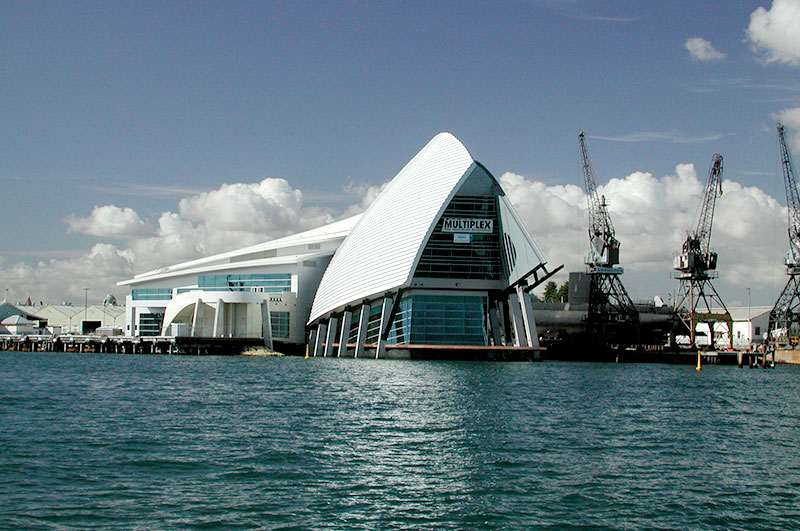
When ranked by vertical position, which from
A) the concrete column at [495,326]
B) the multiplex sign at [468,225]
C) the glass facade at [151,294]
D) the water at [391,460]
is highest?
the multiplex sign at [468,225]

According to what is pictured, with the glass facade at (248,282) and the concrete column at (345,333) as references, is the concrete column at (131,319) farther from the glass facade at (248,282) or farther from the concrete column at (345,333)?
the concrete column at (345,333)

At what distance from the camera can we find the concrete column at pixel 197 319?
359ft

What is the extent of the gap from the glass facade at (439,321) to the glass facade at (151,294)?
47.5m

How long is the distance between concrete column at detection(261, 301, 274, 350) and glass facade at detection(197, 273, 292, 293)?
3.67 metres

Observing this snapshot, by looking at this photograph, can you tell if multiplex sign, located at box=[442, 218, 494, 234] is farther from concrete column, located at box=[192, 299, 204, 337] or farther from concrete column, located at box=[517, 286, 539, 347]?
concrete column, located at box=[192, 299, 204, 337]

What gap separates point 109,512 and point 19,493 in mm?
2770

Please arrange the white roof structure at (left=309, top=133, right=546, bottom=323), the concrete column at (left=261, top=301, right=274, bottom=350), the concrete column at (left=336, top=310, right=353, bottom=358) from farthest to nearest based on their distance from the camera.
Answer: the concrete column at (left=261, top=301, right=274, bottom=350), the concrete column at (left=336, top=310, right=353, bottom=358), the white roof structure at (left=309, top=133, right=546, bottom=323)

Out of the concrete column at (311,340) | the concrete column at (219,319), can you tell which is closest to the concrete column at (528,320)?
the concrete column at (311,340)

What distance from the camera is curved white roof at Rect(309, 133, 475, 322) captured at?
84000 millimetres

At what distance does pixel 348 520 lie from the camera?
17.7 metres

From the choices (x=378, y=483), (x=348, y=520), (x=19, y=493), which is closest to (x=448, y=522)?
(x=348, y=520)

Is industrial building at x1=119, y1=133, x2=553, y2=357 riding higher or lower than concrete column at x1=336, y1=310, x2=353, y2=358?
higher

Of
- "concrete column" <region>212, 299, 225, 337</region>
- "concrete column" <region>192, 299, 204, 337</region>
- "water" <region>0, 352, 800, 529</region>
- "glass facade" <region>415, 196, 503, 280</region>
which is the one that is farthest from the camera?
"concrete column" <region>192, 299, 204, 337</region>

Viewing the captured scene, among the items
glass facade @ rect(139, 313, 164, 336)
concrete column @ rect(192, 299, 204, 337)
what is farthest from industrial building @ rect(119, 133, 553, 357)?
glass facade @ rect(139, 313, 164, 336)
